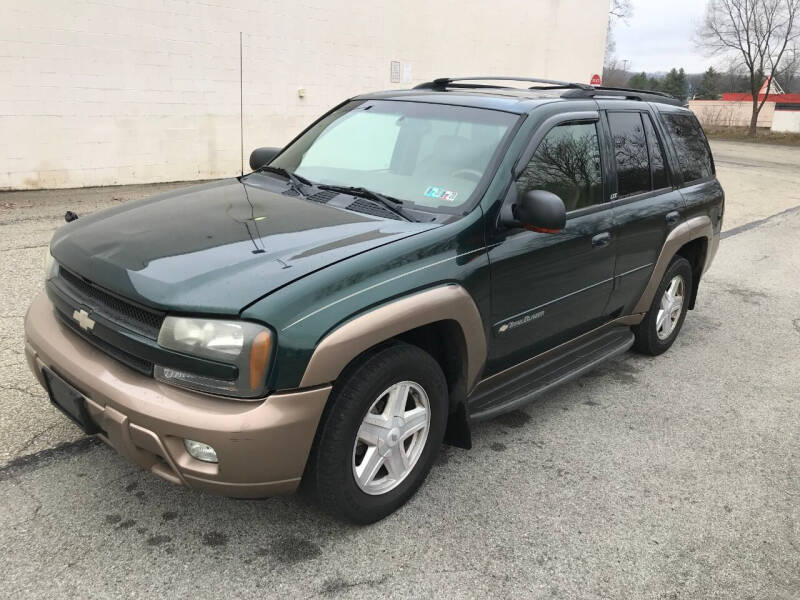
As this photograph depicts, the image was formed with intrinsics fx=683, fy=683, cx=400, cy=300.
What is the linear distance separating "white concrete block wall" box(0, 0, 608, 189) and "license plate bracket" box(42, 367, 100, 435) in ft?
27.6

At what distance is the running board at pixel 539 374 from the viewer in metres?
3.37

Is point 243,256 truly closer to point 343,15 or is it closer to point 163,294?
point 163,294

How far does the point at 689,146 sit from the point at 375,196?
9.14ft

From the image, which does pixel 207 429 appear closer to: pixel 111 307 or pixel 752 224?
pixel 111 307

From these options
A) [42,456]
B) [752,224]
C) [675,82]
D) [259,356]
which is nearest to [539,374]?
[259,356]

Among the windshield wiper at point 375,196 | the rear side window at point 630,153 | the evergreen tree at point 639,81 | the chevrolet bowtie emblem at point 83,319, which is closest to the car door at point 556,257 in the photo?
the rear side window at point 630,153

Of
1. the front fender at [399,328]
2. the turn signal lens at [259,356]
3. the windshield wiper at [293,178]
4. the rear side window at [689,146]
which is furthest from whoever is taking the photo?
the rear side window at [689,146]

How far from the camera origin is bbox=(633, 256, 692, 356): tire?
4.77 metres

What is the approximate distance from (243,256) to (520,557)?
1629 millimetres

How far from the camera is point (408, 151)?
3.58 m

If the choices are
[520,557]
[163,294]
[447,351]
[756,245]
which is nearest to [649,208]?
[447,351]

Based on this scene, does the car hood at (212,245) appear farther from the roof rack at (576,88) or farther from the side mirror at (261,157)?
the roof rack at (576,88)

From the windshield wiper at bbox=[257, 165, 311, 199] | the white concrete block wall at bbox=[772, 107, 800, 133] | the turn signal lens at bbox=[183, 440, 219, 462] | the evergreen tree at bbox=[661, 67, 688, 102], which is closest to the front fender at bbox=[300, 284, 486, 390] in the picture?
the turn signal lens at bbox=[183, 440, 219, 462]

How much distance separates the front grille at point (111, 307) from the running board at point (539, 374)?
154 cm
